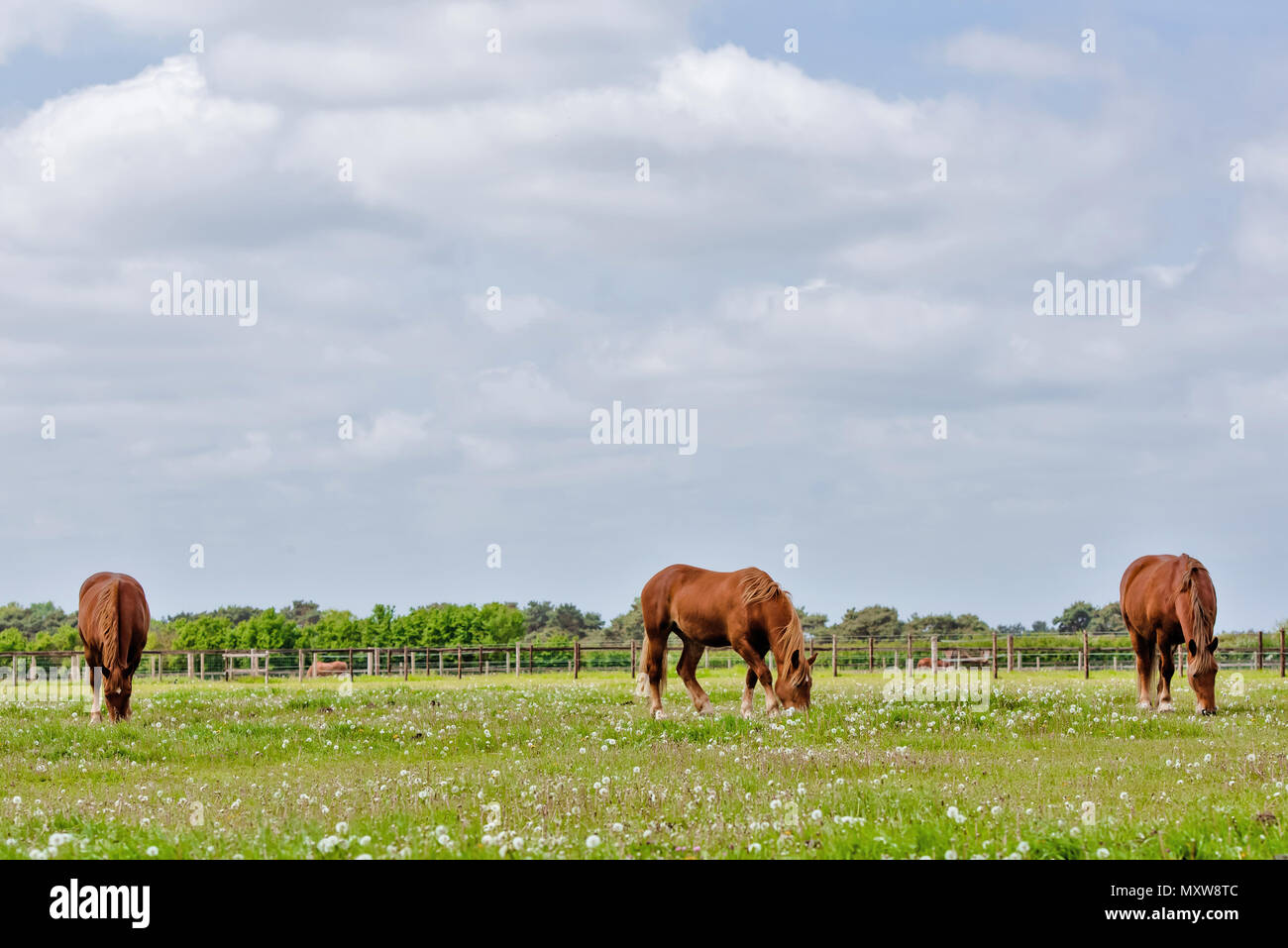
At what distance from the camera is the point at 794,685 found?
767 inches

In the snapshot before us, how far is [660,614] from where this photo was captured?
2309 centimetres

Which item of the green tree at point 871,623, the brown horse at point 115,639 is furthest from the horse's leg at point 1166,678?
the green tree at point 871,623

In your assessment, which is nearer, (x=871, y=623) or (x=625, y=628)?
(x=871, y=623)

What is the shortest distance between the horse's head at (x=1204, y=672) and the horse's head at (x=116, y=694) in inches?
809

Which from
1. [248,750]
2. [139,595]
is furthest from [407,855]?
[139,595]

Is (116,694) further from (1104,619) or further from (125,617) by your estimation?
(1104,619)

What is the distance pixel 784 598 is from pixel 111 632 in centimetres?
1324

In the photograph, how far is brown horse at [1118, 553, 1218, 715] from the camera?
821 inches

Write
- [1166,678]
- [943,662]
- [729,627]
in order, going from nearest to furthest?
[729,627], [1166,678], [943,662]

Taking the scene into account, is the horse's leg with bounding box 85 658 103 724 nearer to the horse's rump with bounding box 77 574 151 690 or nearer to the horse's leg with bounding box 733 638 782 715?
the horse's rump with bounding box 77 574 151 690

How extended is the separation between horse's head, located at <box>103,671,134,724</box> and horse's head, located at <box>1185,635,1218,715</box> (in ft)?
67.4

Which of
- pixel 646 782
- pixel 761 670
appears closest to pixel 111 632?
pixel 761 670
